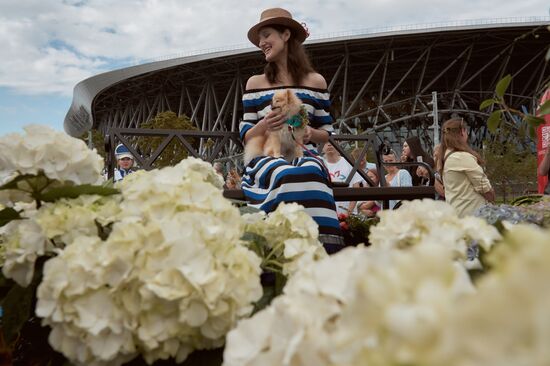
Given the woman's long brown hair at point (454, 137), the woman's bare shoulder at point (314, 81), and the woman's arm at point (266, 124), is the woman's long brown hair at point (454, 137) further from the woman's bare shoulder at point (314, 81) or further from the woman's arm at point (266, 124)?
the woman's arm at point (266, 124)

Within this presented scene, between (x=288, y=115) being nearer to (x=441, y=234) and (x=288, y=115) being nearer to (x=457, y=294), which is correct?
(x=441, y=234)

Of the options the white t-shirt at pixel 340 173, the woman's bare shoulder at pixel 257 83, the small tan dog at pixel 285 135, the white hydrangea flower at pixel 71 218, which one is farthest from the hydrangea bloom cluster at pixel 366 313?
the white t-shirt at pixel 340 173

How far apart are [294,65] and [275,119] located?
637 millimetres

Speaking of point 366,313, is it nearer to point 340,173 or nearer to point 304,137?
point 304,137

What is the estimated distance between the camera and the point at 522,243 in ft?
1.06

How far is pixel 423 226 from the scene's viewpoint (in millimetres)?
829

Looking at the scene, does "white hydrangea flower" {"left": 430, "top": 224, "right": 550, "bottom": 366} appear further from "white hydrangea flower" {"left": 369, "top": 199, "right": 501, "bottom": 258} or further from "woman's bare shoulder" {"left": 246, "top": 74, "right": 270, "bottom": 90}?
"woman's bare shoulder" {"left": 246, "top": 74, "right": 270, "bottom": 90}

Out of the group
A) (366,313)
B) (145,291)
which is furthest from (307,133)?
(366,313)

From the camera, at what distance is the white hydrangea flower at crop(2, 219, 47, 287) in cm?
92

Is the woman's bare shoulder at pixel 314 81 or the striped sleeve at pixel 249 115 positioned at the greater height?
the woman's bare shoulder at pixel 314 81

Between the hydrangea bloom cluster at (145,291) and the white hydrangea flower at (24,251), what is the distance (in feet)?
0.54

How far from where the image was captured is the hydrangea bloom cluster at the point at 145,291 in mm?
743

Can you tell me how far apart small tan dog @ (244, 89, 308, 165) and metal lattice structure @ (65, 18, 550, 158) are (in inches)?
1430

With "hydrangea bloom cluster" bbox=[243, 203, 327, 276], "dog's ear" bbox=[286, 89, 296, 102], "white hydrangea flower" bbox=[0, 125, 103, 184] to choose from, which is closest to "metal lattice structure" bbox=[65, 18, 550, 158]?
"dog's ear" bbox=[286, 89, 296, 102]
